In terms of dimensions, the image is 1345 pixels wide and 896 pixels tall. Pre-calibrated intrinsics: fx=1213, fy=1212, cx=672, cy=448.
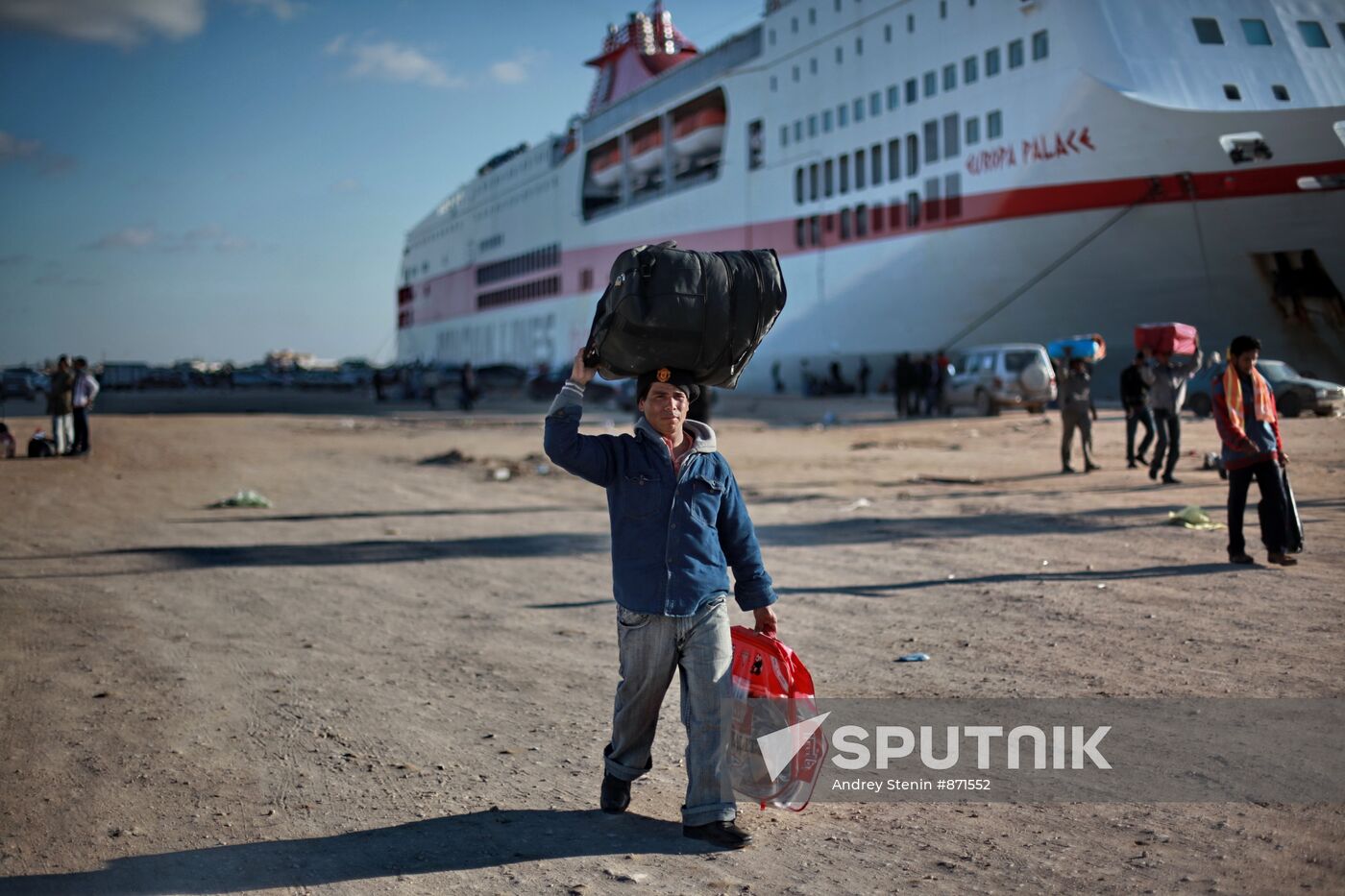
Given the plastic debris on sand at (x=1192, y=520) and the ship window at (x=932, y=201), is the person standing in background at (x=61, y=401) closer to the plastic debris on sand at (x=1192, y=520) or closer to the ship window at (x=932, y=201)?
the plastic debris on sand at (x=1192, y=520)

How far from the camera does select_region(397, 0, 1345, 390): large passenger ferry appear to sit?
19094mm

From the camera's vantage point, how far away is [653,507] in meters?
3.50

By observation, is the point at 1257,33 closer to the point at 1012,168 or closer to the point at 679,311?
the point at 1012,168

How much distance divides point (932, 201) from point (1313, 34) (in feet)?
42.1

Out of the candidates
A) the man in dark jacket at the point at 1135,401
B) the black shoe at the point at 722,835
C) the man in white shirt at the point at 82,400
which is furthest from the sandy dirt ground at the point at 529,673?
the man in white shirt at the point at 82,400

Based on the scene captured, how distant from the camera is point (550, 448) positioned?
11.5 feet

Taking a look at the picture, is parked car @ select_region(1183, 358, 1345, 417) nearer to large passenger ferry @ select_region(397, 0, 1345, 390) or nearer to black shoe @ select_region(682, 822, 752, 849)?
large passenger ferry @ select_region(397, 0, 1345, 390)

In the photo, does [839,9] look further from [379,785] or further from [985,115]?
[379,785]

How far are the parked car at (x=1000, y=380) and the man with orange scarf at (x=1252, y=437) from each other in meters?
17.3

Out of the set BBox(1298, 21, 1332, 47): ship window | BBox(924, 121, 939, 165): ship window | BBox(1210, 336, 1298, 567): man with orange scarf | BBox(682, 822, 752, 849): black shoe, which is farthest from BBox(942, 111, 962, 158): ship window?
BBox(682, 822, 752, 849): black shoe

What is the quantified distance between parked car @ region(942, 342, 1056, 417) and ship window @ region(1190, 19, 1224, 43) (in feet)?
21.0

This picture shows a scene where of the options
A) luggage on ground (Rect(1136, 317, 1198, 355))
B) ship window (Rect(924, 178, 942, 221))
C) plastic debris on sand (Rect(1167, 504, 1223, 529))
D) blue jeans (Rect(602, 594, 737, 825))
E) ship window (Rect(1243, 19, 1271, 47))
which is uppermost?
ship window (Rect(1243, 19, 1271, 47))

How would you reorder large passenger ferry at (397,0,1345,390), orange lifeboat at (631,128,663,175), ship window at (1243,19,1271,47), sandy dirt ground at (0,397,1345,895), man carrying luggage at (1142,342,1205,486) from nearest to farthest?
sandy dirt ground at (0,397,1345,895)
man carrying luggage at (1142,342,1205,486)
large passenger ferry at (397,0,1345,390)
ship window at (1243,19,1271,47)
orange lifeboat at (631,128,663,175)

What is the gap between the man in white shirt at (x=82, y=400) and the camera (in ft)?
62.1
